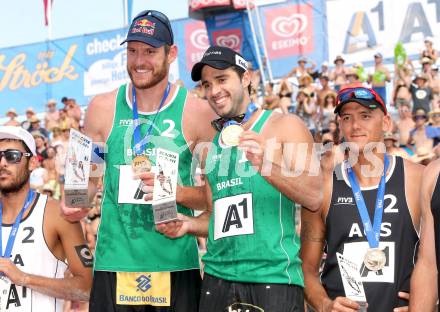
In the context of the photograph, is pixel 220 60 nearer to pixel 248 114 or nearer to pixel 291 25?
pixel 248 114

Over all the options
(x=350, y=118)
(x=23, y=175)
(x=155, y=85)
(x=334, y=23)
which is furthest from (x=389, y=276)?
(x=334, y=23)

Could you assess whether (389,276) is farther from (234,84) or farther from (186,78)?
(186,78)

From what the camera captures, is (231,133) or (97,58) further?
(97,58)

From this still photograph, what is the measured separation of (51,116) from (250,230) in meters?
14.6

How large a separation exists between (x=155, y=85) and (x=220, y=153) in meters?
0.76

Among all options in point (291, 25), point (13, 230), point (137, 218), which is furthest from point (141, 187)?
point (291, 25)

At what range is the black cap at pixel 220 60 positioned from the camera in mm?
4121

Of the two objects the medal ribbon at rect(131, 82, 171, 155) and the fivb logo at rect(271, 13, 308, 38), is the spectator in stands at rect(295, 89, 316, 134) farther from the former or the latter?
the medal ribbon at rect(131, 82, 171, 155)

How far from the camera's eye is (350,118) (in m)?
4.48

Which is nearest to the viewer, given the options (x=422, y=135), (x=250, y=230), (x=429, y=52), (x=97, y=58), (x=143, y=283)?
(x=250, y=230)

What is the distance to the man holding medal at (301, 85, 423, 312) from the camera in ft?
13.2

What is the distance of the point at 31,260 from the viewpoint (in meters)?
4.43

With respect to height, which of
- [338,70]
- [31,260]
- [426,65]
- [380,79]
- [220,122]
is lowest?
[31,260]

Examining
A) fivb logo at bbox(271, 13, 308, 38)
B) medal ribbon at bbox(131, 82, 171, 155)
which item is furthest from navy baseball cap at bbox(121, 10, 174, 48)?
fivb logo at bbox(271, 13, 308, 38)
